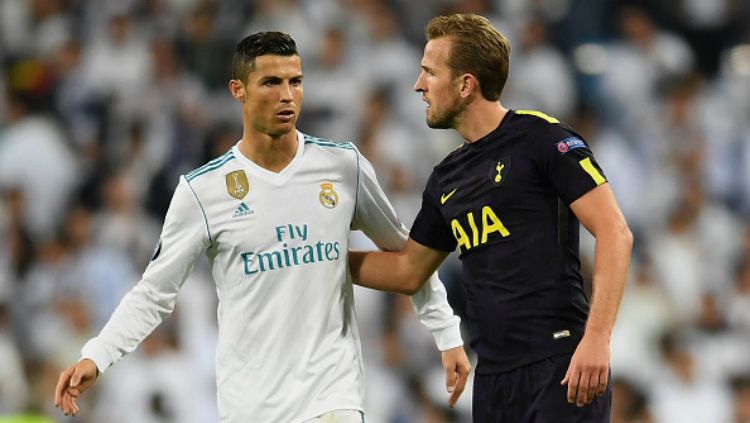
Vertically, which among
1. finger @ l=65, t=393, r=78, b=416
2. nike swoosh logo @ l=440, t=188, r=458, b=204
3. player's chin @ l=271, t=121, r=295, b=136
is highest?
player's chin @ l=271, t=121, r=295, b=136

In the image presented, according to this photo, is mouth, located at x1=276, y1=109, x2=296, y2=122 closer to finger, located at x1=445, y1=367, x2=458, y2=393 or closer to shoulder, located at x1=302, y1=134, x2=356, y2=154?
shoulder, located at x1=302, y1=134, x2=356, y2=154

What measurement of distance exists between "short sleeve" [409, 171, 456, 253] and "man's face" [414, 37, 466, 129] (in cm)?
25

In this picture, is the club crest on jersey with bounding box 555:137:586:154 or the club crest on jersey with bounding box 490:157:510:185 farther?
the club crest on jersey with bounding box 490:157:510:185

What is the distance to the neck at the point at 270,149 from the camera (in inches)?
198

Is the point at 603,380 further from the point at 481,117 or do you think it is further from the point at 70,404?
the point at 70,404

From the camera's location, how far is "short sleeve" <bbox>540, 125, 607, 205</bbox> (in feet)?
14.9

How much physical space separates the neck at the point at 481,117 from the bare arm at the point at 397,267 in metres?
0.54

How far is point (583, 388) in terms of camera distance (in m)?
4.34

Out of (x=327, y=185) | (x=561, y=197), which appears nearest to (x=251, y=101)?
(x=327, y=185)

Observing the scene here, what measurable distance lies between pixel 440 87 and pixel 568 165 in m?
0.59

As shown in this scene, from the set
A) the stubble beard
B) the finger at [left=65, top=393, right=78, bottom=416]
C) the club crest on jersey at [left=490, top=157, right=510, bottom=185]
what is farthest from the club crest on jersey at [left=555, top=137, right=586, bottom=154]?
the finger at [left=65, top=393, right=78, bottom=416]

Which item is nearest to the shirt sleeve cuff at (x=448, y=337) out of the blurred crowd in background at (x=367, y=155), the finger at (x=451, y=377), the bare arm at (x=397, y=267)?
the finger at (x=451, y=377)

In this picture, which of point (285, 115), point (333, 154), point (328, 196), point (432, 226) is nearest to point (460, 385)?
point (432, 226)

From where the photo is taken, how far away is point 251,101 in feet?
16.3
